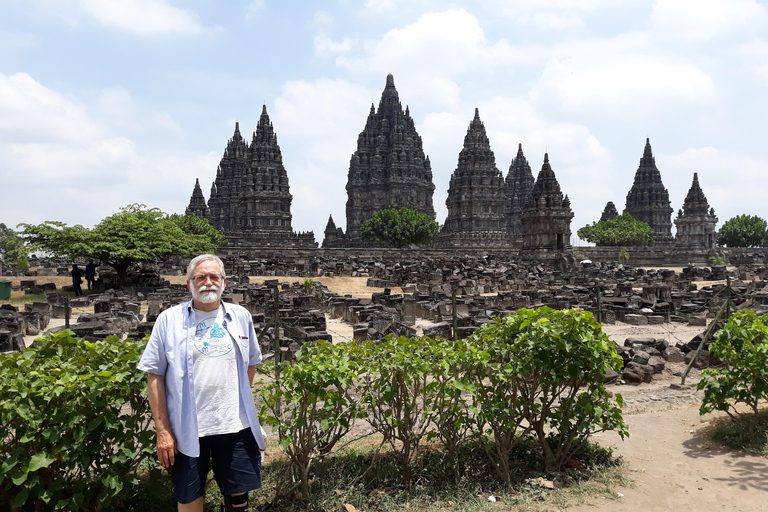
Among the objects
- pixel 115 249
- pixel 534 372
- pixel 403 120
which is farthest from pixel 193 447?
pixel 403 120

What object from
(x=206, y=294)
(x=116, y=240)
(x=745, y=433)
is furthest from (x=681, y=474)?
(x=116, y=240)

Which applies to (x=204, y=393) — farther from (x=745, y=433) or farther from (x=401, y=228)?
(x=401, y=228)

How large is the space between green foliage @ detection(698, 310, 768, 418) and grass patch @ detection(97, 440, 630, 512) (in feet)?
4.80

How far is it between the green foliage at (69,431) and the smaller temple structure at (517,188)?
240 feet

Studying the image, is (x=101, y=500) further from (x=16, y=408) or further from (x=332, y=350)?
(x=332, y=350)

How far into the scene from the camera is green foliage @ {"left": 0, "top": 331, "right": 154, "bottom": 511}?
3266 millimetres

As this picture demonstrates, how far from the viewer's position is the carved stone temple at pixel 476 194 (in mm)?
60250

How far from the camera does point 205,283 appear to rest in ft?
10.4

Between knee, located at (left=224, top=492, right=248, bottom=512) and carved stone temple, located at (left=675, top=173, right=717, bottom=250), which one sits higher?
carved stone temple, located at (left=675, top=173, right=717, bottom=250)

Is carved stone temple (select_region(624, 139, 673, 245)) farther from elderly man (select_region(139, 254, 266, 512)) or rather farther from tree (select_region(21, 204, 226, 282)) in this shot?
elderly man (select_region(139, 254, 266, 512))

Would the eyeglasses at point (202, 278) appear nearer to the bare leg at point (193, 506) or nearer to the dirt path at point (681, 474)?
the bare leg at point (193, 506)

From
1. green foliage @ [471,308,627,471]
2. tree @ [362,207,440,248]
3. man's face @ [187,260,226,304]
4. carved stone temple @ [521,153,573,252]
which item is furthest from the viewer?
tree @ [362,207,440,248]

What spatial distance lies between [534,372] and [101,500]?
3.25 metres

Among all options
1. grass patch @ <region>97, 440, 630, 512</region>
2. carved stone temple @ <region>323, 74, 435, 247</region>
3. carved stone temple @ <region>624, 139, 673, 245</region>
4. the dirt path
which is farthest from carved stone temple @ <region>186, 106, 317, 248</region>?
grass patch @ <region>97, 440, 630, 512</region>
